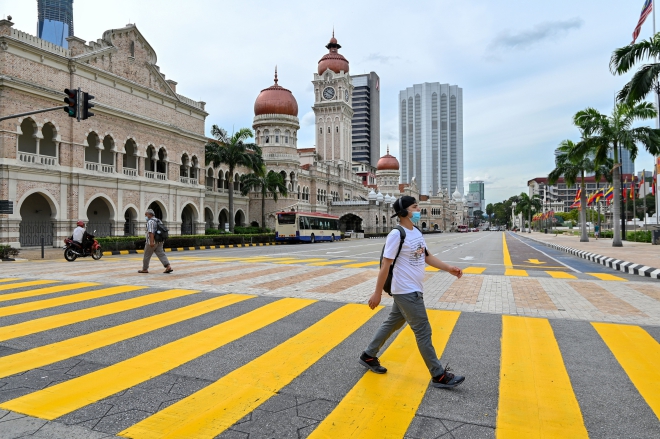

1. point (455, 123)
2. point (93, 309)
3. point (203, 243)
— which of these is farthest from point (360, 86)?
point (93, 309)

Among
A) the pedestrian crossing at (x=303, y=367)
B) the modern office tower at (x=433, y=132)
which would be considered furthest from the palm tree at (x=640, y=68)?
the modern office tower at (x=433, y=132)

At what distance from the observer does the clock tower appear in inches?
3059

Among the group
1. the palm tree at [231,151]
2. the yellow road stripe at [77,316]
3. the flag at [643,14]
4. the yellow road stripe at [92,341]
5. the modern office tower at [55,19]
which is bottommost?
the yellow road stripe at [92,341]

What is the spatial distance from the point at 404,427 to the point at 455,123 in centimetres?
20155

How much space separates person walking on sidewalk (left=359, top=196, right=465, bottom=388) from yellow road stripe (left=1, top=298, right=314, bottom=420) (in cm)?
214

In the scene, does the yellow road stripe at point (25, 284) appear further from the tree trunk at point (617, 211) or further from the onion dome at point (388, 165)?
the onion dome at point (388, 165)

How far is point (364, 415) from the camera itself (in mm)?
3619

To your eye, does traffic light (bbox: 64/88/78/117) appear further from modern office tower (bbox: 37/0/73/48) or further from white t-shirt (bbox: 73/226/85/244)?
modern office tower (bbox: 37/0/73/48)

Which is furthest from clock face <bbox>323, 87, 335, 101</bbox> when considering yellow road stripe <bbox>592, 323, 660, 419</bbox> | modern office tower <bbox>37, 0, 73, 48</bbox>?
modern office tower <bbox>37, 0, 73, 48</bbox>

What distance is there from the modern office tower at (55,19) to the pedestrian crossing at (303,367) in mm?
198577

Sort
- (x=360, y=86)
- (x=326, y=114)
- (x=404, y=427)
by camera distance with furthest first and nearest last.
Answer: (x=360, y=86) < (x=326, y=114) < (x=404, y=427)

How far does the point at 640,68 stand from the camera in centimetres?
1969

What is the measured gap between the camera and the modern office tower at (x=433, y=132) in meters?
192

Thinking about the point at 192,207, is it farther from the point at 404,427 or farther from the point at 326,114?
the point at 326,114
